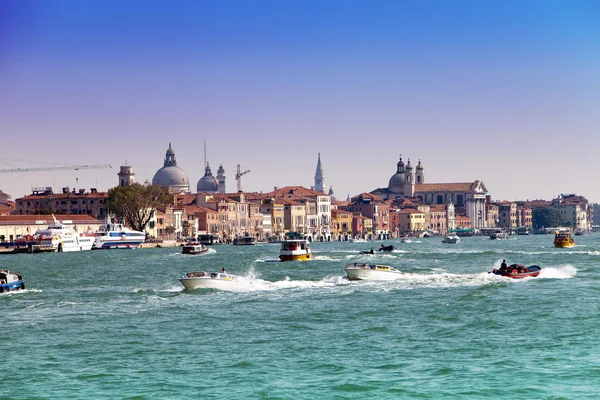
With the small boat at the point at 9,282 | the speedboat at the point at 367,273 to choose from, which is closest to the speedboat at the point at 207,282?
the speedboat at the point at 367,273

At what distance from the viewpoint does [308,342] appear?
90.1 feet

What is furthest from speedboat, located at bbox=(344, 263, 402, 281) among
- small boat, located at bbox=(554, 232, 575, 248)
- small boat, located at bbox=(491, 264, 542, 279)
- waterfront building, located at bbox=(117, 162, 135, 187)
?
waterfront building, located at bbox=(117, 162, 135, 187)

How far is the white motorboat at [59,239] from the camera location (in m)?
108

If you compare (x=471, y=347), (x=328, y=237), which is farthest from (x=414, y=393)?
(x=328, y=237)

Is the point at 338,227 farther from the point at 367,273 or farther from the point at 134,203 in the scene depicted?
the point at 367,273

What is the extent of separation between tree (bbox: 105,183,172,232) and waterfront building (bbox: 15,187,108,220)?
23.4 ft

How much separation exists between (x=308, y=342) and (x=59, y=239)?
85253 millimetres

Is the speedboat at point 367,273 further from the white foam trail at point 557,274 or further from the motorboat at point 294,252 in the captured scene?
the motorboat at point 294,252

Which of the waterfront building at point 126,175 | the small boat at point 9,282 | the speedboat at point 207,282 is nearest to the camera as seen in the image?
the speedboat at point 207,282

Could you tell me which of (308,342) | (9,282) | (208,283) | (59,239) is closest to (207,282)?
(208,283)

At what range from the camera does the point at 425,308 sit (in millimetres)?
34906

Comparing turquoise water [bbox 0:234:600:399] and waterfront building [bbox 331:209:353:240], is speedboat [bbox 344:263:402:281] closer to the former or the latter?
turquoise water [bbox 0:234:600:399]

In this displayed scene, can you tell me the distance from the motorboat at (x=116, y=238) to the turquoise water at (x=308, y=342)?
247 ft

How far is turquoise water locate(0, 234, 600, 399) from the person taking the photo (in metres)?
21.9
